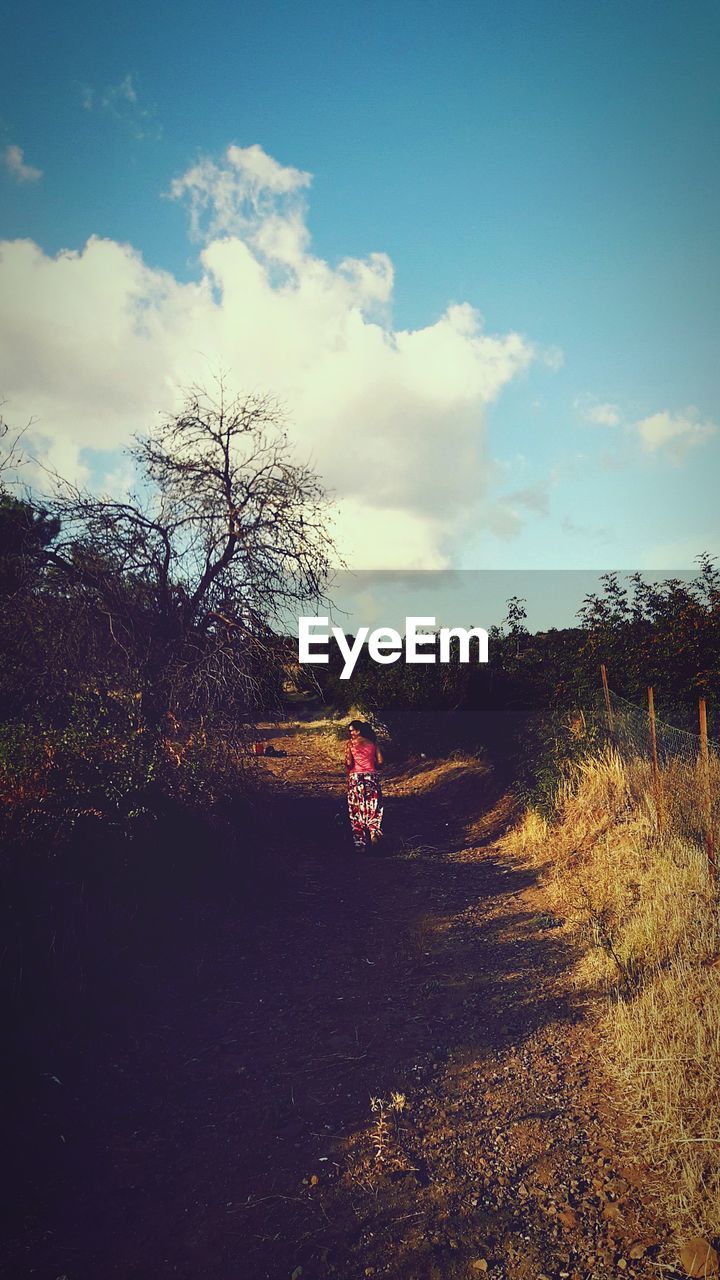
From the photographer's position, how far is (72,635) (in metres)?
6.71

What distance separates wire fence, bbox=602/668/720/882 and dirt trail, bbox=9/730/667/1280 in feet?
5.18

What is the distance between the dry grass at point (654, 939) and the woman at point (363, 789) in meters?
1.82

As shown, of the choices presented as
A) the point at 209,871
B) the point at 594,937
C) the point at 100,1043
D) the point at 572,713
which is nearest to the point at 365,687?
the point at 572,713

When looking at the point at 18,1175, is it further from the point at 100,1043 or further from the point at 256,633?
the point at 256,633

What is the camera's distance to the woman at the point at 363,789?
8.48 meters

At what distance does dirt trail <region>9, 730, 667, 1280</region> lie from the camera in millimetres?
2623

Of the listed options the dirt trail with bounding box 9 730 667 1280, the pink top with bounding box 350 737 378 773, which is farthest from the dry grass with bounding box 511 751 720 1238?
the pink top with bounding box 350 737 378 773

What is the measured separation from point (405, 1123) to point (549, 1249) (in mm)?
912

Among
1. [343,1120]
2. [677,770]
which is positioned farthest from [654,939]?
[677,770]

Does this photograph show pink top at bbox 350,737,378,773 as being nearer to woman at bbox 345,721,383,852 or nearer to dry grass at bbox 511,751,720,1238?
woman at bbox 345,721,383,852

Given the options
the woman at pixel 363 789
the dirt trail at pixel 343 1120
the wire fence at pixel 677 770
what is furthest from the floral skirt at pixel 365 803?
the wire fence at pixel 677 770

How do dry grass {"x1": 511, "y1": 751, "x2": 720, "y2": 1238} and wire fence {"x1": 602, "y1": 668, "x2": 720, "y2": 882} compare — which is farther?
wire fence {"x1": 602, "y1": 668, "x2": 720, "y2": 882}

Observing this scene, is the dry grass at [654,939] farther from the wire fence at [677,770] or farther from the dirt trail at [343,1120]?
the dirt trail at [343,1120]

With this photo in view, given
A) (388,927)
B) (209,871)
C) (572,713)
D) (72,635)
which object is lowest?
(388,927)
